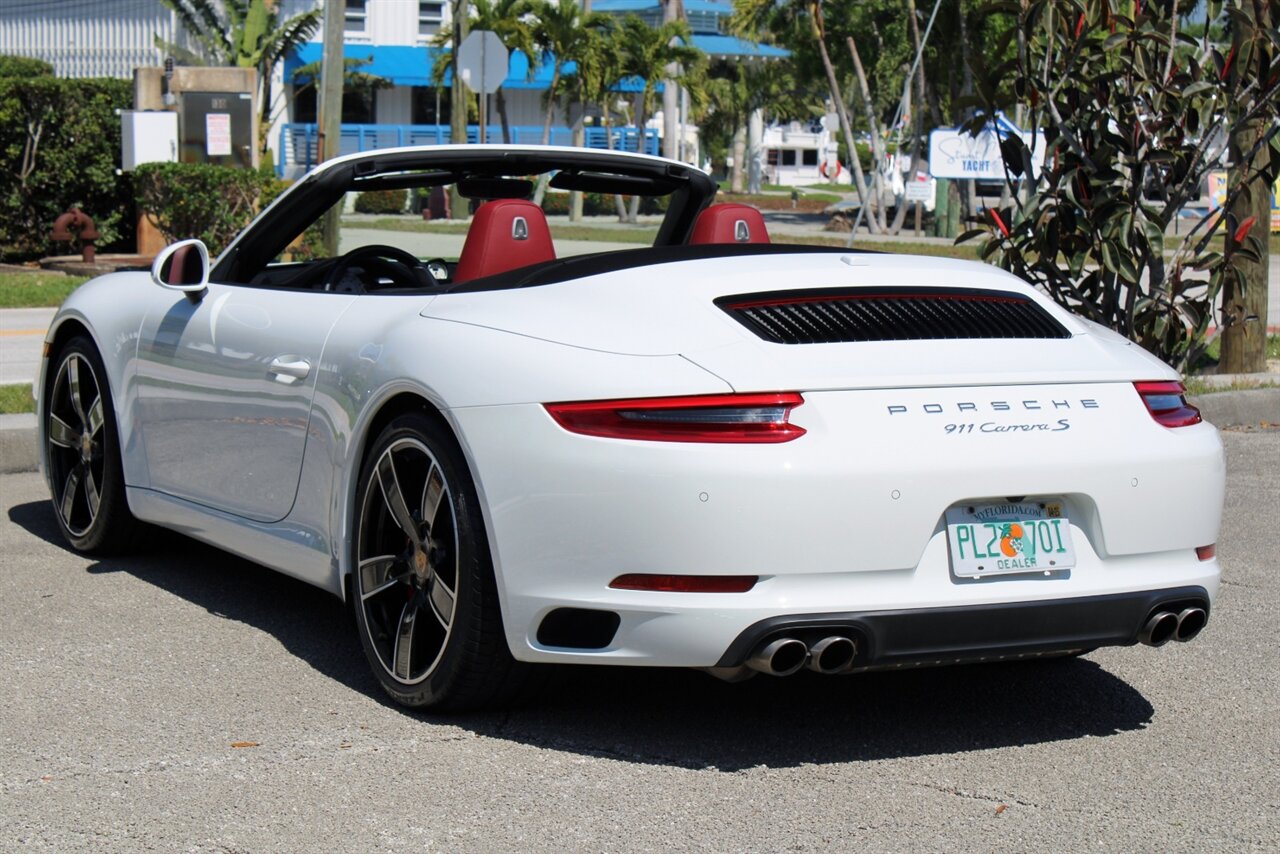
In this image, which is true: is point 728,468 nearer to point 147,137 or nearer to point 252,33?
point 147,137

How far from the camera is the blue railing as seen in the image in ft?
158

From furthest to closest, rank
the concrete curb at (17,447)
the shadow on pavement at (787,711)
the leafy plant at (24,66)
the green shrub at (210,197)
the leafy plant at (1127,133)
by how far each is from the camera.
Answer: the leafy plant at (24,66) → the green shrub at (210,197) → the leafy plant at (1127,133) → the concrete curb at (17,447) → the shadow on pavement at (787,711)

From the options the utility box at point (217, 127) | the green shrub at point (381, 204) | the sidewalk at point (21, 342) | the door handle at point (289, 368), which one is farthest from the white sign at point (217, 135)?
the green shrub at point (381, 204)

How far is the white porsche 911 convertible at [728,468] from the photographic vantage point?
389 cm

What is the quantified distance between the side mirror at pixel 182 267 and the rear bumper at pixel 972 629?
8.36 ft

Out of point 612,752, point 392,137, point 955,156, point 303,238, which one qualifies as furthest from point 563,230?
point 612,752

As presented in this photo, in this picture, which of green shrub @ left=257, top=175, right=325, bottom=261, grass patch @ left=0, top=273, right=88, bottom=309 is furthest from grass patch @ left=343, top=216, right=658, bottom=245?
grass patch @ left=0, top=273, right=88, bottom=309

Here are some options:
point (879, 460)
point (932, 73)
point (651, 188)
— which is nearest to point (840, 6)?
point (932, 73)

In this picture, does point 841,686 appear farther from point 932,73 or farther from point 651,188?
point 932,73

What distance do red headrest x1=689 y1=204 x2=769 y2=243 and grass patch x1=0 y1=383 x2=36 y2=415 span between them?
4.62 meters

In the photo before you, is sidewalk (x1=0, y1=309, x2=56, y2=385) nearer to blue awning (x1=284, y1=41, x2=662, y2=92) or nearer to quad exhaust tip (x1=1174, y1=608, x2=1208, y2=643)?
quad exhaust tip (x1=1174, y1=608, x2=1208, y2=643)

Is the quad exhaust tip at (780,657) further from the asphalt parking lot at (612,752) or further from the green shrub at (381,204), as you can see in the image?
the green shrub at (381,204)

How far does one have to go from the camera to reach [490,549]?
4156 millimetres

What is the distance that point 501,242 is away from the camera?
16.5 ft
